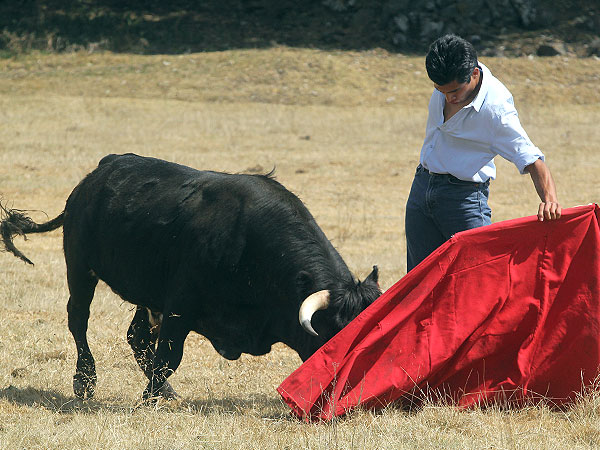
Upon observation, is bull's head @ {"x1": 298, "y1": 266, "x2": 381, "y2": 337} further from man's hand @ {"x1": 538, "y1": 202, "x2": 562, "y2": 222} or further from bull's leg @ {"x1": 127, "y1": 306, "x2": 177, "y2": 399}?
bull's leg @ {"x1": 127, "y1": 306, "x2": 177, "y2": 399}

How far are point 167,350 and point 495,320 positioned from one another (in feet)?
7.20

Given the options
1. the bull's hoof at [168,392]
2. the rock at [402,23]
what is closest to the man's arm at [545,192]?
the bull's hoof at [168,392]

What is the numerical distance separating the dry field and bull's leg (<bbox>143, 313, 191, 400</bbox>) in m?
0.23

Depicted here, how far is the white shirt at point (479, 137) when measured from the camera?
530 centimetres

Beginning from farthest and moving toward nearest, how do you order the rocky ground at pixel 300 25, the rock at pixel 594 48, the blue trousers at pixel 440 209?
the rocky ground at pixel 300 25
the rock at pixel 594 48
the blue trousers at pixel 440 209

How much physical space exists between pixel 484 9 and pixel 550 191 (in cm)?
3273

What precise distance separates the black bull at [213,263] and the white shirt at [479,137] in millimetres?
904

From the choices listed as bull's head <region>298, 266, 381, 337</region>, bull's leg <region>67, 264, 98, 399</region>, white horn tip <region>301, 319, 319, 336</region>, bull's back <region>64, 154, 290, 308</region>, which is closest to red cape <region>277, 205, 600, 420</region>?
bull's head <region>298, 266, 381, 337</region>

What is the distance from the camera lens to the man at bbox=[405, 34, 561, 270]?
17.0 ft

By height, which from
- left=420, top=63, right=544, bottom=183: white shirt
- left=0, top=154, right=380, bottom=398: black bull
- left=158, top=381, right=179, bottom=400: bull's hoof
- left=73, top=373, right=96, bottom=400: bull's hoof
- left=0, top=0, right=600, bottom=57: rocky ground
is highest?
left=420, top=63, right=544, bottom=183: white shirt

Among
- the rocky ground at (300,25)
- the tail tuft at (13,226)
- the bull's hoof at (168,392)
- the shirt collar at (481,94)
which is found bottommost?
the rocky ground at (300,25)

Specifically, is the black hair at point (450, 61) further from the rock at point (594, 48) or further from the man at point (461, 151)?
the rock at point (594, 48)

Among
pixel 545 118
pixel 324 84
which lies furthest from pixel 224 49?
pixel 545 118

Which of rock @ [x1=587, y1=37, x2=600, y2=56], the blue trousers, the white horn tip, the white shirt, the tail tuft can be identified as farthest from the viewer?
rock @ [x1=587, y1=37, x2=600, y2=56]
